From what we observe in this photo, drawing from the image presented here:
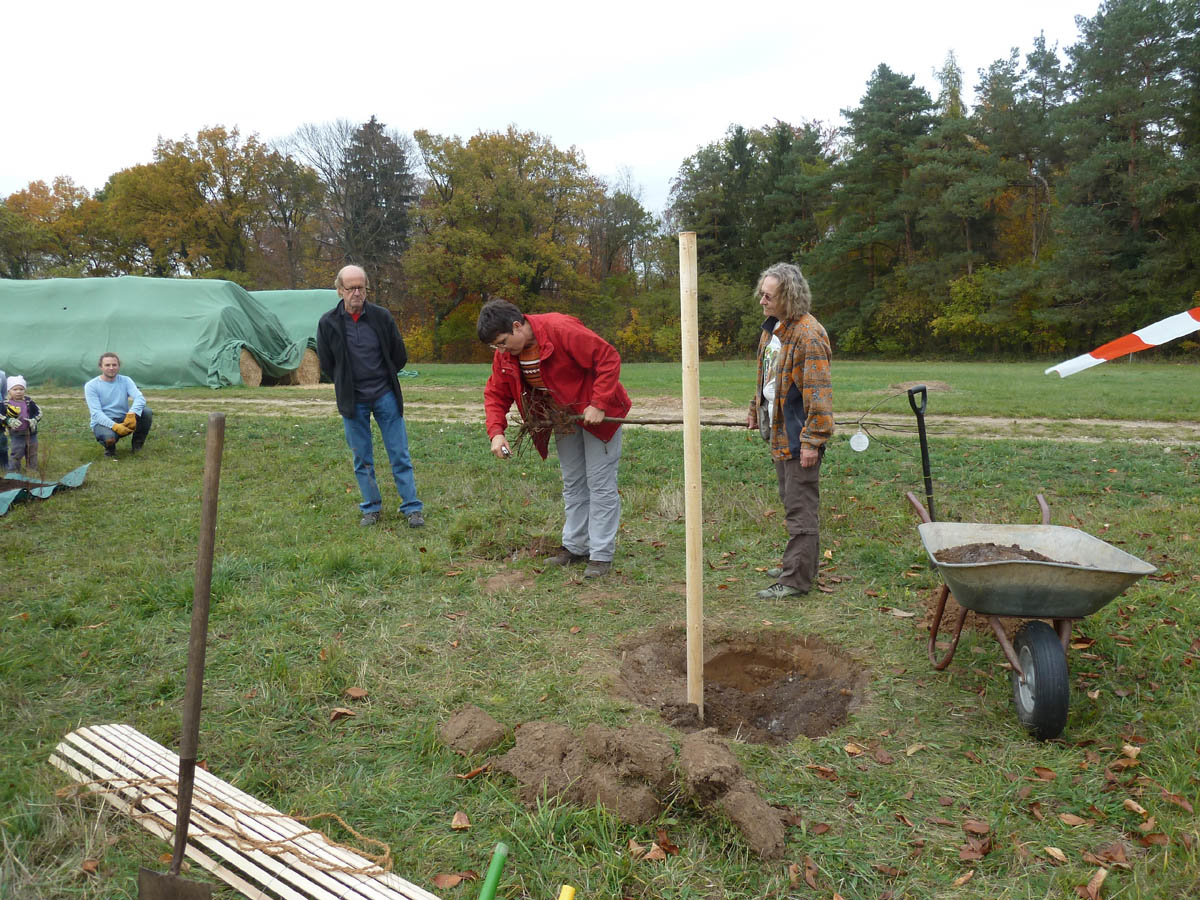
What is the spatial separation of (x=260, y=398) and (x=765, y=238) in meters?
29.7

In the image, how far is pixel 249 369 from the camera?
69.4 ft

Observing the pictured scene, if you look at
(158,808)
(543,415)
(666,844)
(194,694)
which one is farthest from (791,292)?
(158,808)

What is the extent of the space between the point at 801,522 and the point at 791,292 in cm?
138

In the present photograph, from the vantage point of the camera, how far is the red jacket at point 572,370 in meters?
4.92

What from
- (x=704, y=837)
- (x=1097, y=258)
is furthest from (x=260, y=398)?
(x=1097, y=258)

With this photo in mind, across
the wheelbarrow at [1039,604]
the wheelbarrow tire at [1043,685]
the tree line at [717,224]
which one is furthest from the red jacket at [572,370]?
the tree line at [717,224]

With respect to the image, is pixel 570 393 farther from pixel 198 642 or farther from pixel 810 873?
pixel 810 873

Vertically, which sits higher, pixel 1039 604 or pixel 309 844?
pixel 1039 604

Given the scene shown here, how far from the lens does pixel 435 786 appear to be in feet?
9.49

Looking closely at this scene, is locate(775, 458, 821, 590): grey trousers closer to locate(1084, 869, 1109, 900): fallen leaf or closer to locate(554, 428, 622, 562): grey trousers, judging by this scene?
locate(554, 428, 622, 562): grey trousers

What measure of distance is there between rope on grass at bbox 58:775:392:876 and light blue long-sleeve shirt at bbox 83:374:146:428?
7781 millimetres

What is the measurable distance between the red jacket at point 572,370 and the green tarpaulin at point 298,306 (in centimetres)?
2016

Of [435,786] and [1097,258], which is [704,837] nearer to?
[435,786]

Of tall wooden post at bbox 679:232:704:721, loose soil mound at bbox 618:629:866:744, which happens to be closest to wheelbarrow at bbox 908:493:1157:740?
loose soil mound at bbox 618:629:866:744
